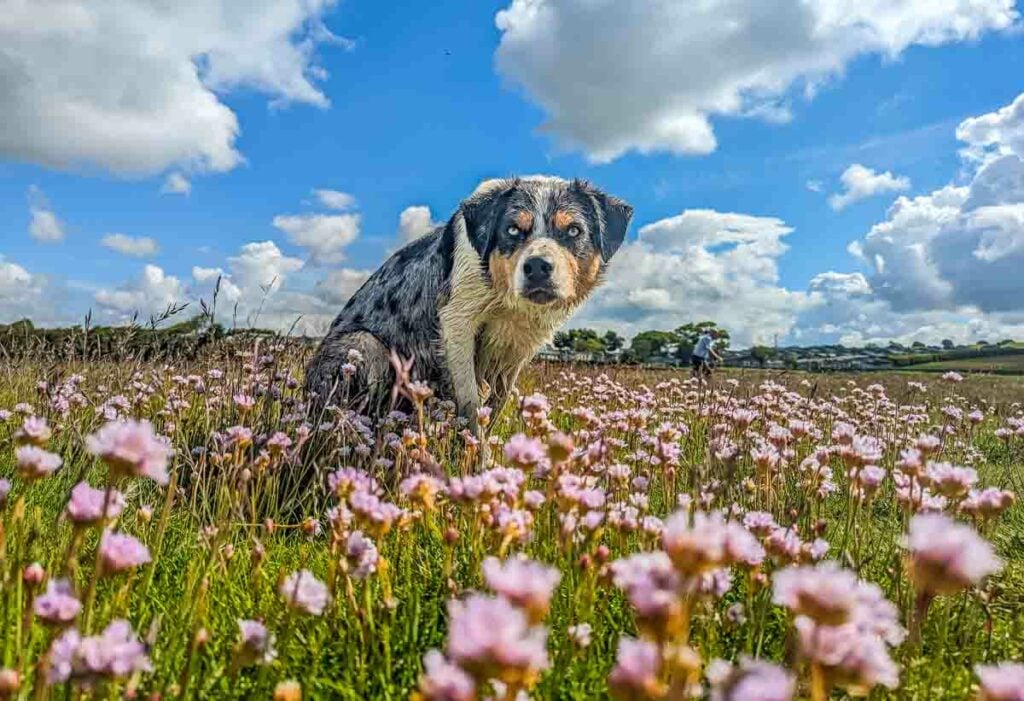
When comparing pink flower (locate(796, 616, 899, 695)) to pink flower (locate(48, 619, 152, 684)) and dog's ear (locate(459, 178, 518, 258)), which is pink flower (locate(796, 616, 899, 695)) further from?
dog's ear (locate(459, 178, 518, 258))

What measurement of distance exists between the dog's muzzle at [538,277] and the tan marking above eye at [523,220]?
1.55 feet

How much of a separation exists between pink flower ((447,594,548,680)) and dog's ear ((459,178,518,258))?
5326mm

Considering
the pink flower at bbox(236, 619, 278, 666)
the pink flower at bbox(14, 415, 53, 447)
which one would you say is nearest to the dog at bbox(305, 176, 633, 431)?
the pink flower at bbox(14, 415, 53, 447)

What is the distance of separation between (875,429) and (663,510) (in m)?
3.49

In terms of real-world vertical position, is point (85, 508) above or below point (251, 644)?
above

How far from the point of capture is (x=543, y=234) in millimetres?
5922

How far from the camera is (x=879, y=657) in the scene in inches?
38.4

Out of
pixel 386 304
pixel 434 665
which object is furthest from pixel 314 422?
pixel 434 665

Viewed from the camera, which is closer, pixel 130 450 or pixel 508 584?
pixel 508 584

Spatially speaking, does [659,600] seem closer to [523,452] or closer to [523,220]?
[523,452]

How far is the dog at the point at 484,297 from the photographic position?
5.77 m

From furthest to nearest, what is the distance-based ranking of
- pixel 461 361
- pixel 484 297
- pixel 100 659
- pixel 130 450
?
pixel 484 297 < pixel 461 361 < pixel 130 450 < pixel 100 659

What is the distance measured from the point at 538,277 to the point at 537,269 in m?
0.06

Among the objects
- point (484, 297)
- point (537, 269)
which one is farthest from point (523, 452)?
point (484, 297)
